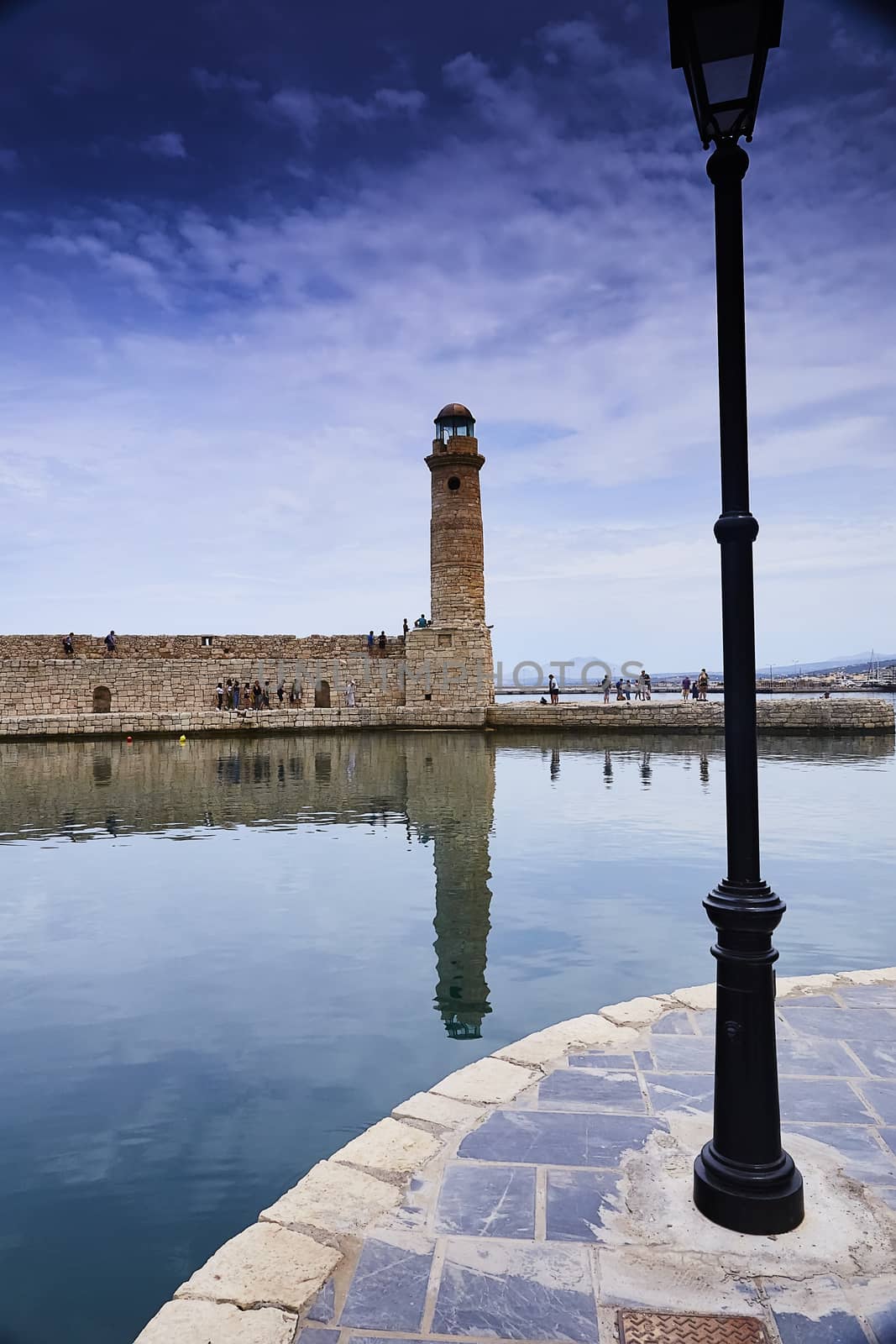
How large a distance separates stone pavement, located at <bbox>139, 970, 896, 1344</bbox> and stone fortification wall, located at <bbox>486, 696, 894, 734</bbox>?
2239cm

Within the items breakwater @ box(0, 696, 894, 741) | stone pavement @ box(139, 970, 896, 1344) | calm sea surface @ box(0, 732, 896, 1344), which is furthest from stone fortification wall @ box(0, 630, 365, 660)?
stone pavement @ box(139, 970, 896, 1344)

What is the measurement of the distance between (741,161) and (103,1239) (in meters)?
4.15

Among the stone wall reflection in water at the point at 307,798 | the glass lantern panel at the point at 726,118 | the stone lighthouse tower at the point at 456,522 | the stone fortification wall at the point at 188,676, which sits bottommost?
the stone wall reflection in water at the point at 307,798

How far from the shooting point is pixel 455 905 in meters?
7.42

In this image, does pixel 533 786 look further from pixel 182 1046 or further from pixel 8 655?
pixel 8 655

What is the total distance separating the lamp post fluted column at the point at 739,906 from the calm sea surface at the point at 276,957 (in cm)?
188

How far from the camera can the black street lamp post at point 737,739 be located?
240cm

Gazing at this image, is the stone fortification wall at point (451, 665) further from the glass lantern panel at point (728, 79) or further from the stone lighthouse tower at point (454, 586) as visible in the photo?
the glass lantern panel at point (728, 79)

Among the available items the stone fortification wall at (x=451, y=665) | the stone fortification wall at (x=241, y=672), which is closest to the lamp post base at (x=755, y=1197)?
the stone fortification wall at (x=241, y=672)

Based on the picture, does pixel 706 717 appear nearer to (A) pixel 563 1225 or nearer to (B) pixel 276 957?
(B) pixel 276 957

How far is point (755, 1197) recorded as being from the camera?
2412mm

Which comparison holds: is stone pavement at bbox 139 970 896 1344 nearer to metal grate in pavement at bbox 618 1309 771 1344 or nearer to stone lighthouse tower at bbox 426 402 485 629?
metal grate in pavement at bbox 618 1309 771 1344

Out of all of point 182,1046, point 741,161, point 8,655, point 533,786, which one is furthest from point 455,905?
point 8,655

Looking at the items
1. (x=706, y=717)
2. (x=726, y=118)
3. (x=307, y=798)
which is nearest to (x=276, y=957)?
(x=726, y=118)
